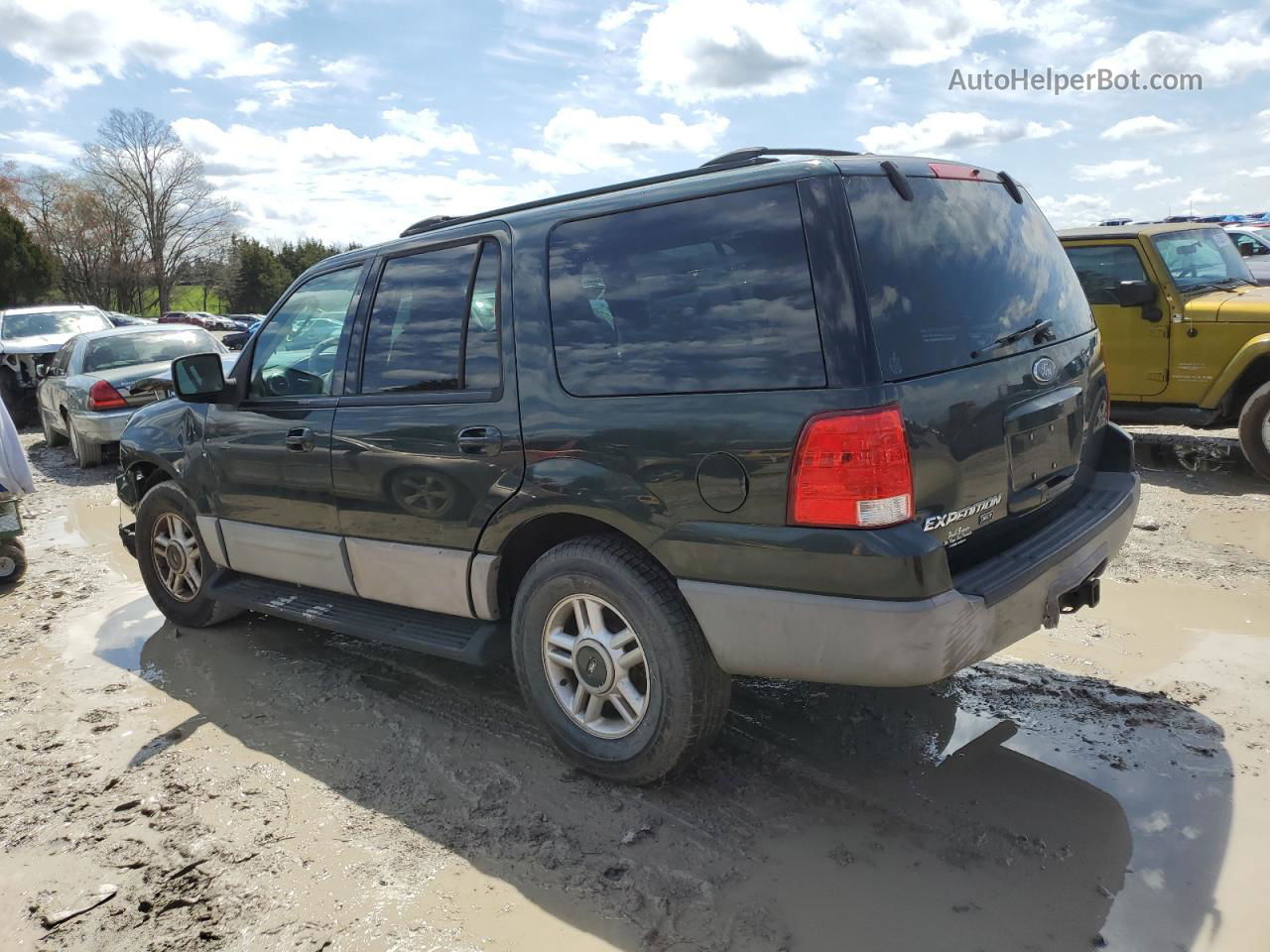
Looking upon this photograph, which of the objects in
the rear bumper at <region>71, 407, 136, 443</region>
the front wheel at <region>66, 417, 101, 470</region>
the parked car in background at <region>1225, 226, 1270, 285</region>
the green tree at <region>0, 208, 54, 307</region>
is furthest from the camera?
the green tree at <region>0, 208, 54, 307</region>

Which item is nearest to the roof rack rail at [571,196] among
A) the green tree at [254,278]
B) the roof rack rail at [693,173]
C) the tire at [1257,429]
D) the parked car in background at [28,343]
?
the roof rack rail at [693,173]

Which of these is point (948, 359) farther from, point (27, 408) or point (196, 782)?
point (27, 408)

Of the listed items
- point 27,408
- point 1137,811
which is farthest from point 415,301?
point 27,408

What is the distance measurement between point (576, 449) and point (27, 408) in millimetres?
15147

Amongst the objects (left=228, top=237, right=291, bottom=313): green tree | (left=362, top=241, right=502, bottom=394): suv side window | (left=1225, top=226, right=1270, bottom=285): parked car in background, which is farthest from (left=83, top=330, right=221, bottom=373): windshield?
(left=228, top=237, right=291, bottom=313): green tree

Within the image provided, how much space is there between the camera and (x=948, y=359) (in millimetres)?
2887

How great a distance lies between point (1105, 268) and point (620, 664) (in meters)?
6.92

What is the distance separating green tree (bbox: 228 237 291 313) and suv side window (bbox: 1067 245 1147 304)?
62880 mm

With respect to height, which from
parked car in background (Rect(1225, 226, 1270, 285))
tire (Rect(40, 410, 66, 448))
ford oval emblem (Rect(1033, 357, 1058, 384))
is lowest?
tire (Rect(40, 410, 66, 448))

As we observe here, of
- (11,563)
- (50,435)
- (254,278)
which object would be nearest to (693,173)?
(11,563)

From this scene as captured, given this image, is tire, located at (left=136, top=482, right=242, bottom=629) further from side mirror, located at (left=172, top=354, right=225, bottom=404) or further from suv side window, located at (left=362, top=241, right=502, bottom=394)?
suv side window, located at (left=362, top=241, right=502, bottom=394)

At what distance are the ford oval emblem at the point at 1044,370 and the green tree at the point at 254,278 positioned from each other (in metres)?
66.7

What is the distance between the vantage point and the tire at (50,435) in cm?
1279

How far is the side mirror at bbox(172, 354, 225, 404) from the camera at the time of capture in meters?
4.57
